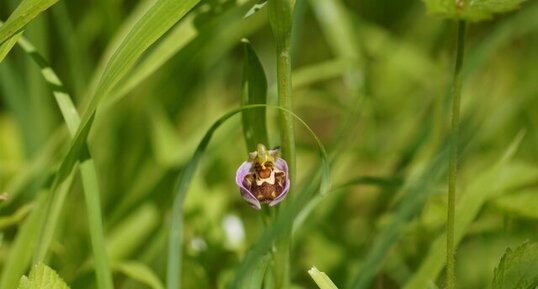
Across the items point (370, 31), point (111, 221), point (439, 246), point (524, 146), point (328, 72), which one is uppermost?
point (370, 31)

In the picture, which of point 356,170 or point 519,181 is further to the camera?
point 356,170

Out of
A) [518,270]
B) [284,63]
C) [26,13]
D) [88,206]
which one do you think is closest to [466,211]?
[518,270]

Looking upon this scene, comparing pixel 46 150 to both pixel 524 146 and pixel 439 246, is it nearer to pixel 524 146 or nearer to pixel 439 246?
pixel 439 246

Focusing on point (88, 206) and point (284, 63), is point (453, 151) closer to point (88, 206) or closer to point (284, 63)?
point (284, 63)

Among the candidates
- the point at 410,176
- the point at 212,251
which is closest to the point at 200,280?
the point at 212,251

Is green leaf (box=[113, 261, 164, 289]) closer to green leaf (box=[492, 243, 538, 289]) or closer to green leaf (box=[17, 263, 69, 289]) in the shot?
green leaf (box=[17, 263, 69, 289])

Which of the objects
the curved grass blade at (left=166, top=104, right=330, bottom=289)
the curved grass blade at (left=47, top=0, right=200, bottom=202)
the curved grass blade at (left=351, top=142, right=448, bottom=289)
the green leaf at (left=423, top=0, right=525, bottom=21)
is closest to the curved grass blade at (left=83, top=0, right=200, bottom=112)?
the curved grass blade at (left=47, top=0, right=200, bottom=202)
